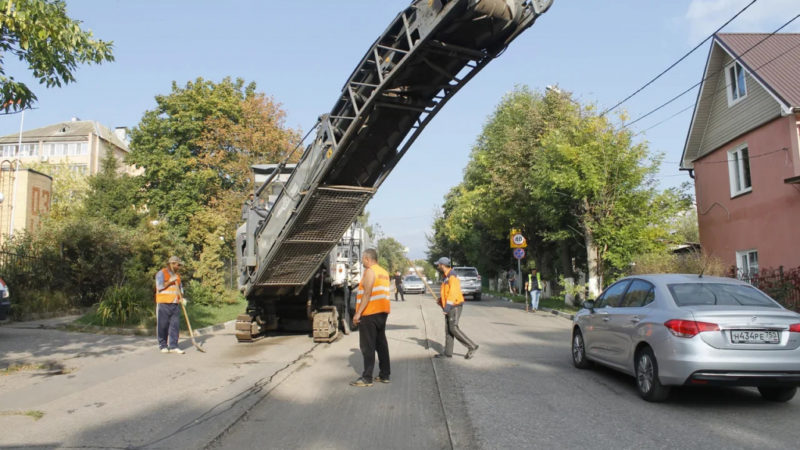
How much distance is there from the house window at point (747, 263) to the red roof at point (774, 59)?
16.3ft

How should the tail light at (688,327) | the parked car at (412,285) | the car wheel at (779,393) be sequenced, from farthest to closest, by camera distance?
the parked car at (412,285)
the car wheel at (779,393)
the tail light at (688,327)

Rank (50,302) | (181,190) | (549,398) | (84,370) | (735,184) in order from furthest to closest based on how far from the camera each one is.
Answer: (181,190) < (735,184) < (50,302) < (84,370) < (549,398)

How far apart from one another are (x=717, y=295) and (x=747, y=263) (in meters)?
14.2

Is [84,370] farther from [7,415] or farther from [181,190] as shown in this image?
[181,190]

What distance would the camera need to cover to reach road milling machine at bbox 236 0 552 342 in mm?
8398

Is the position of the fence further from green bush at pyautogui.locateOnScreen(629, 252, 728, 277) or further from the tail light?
the tail light

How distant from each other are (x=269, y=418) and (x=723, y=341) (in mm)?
4729

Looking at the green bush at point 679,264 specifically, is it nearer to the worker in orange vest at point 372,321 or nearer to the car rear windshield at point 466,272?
the worker in orange vest at point 372,321

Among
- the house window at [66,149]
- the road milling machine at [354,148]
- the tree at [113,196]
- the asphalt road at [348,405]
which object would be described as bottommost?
the asphalt road at [348,405]

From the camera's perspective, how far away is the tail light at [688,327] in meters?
6.09

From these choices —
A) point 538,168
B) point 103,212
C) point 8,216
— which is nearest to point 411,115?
point 538,168

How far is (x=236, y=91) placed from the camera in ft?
116

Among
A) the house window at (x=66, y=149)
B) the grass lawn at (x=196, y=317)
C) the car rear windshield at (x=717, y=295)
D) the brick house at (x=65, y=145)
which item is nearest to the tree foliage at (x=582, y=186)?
the grass lawn at (x=196, y=317)

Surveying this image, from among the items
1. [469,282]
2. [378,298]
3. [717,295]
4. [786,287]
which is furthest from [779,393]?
[469,282]
